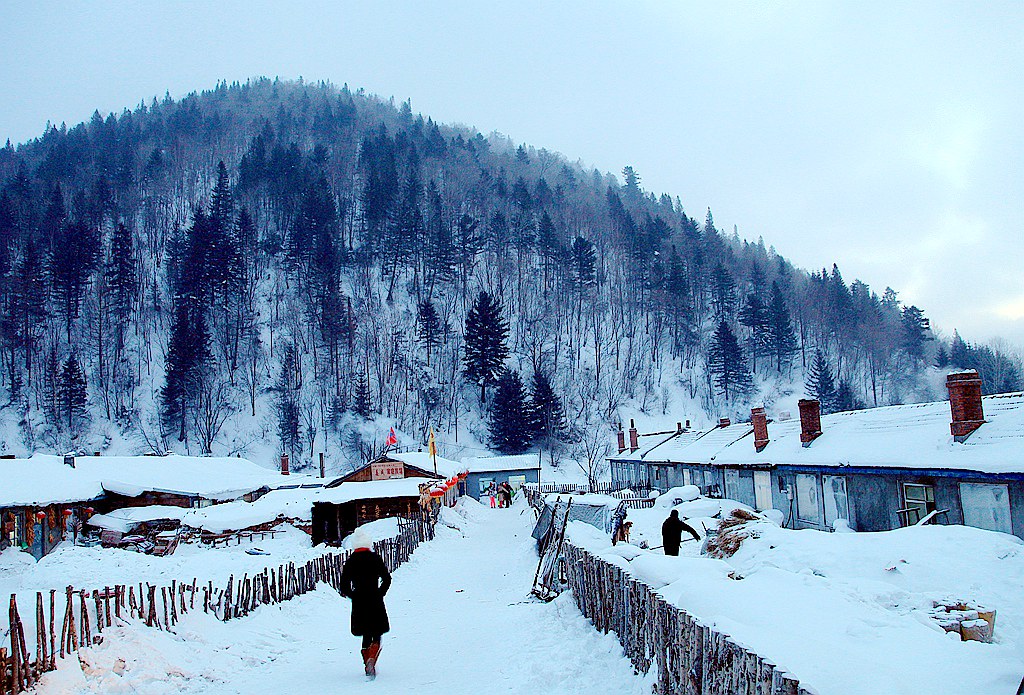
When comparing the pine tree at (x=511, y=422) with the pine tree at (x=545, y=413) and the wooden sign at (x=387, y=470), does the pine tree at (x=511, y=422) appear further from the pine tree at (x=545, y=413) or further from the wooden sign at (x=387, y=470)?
the wooden sign at (x=387, y=470)

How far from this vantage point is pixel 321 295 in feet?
304

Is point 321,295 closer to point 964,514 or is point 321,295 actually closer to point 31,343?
point 31,343

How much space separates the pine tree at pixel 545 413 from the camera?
79.2 meters

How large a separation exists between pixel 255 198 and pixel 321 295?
32391 millimetres

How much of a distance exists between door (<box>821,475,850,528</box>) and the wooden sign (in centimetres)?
2744

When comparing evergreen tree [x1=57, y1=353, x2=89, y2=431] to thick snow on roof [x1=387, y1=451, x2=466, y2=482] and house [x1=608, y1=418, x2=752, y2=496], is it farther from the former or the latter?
house [x1=608, y1=418, x2=752, y2=496]

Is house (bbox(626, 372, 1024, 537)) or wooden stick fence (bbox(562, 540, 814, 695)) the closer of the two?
wooden stick fence (bbox(562, 540, 814, 695))

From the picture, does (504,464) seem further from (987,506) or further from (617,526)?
(987,506)

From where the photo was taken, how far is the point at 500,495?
195 ft

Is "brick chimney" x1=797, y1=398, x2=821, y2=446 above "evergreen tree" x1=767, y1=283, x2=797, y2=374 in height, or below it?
below

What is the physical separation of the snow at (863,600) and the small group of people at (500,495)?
38.8 metres

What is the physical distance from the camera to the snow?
5418 millimetres

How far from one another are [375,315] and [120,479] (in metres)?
55.6

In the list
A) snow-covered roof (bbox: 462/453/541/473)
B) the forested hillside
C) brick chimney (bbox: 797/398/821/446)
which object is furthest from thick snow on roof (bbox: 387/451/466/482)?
brick chimney (bbox: 797/398/821/446)
